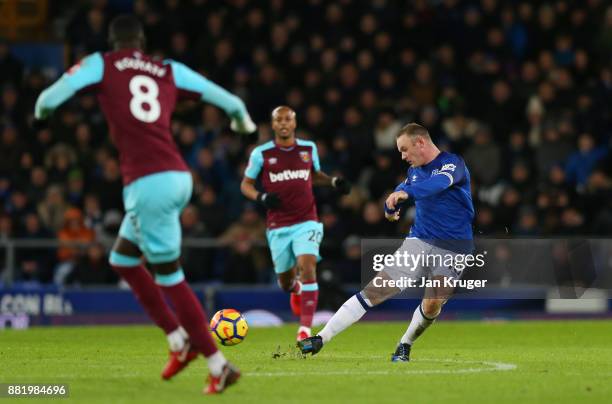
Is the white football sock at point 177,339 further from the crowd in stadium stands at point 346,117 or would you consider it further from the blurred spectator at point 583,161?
the blurred spectator at point 583,161

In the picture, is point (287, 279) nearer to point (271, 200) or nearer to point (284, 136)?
point (284, 136)

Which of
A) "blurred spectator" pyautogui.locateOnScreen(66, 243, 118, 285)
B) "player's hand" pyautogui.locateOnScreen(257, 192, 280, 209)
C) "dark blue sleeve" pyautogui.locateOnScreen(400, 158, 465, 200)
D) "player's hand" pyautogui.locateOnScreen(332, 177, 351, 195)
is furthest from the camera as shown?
"blurred spectator" pyautogui.locateOnScreen(66, 243, 118, 285)

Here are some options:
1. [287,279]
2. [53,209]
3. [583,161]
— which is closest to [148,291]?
[287,279]

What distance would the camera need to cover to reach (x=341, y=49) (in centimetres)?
2280

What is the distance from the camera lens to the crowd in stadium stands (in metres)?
19.9

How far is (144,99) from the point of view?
8430 mm

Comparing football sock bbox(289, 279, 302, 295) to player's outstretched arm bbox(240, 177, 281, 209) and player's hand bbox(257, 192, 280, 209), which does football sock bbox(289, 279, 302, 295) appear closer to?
player's outstretched arm bbox(240, 177, 281, 209)

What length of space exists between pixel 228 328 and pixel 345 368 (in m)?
2.27

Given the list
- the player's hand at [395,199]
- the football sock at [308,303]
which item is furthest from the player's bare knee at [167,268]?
the football sock at [308,303]

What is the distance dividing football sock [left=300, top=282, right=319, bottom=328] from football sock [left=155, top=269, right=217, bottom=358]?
4487mm

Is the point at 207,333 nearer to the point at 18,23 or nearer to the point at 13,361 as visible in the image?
the point at 13,361

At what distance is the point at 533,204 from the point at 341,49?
15.4ft

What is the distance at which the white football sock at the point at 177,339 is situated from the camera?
28.6 feet

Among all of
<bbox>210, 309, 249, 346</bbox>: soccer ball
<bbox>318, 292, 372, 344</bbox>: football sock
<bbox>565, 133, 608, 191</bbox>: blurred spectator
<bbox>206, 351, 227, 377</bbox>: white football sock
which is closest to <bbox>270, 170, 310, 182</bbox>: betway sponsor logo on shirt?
<bbox>210, 309, 249, 346</bbox>: soccer ball
